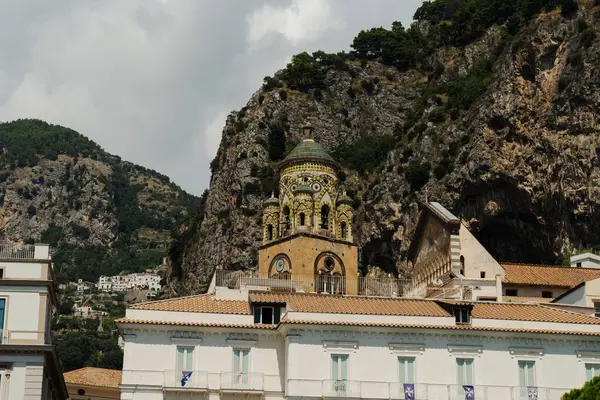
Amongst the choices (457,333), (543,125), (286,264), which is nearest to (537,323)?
(457,333)

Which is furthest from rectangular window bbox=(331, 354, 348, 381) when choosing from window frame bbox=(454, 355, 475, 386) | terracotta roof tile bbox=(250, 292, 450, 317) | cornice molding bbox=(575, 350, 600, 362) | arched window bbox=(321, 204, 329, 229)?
arched window bbox=(321, 204, 329, 229)

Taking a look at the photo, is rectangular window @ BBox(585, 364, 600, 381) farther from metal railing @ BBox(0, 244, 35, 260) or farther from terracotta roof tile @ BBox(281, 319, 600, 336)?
metal railing @ BBox(0, 244, 35, 260)

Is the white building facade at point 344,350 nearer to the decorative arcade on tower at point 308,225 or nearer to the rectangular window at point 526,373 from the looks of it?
the rectangular window at point 526,373

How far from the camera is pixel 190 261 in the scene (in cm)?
12400

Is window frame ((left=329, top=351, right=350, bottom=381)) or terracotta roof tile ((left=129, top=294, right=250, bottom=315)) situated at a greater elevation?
terracotta roof tile ((left=129, top=294, right=250, bottom=315))

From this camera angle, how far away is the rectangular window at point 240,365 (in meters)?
45.4

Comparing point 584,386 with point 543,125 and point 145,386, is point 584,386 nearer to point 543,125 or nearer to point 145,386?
point 145,386

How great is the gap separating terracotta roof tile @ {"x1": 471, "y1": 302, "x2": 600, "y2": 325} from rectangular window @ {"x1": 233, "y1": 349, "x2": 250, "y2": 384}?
11224mm

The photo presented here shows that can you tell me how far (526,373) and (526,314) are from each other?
3.43 m

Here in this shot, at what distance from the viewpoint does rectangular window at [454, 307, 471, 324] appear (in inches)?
1880

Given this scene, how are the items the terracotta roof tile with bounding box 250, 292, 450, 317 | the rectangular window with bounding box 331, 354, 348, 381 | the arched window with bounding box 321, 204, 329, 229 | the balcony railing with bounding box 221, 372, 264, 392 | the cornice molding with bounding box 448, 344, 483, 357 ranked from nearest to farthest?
1. the balcony railing with bounding box 221, 372, 264, 392
2. the rectangular window with bounding box 331, 354, 348, 381
3. the cornice molding with bounding box 448, 344, 483, 357
4. the terracotta roof tile with bounding box 250, 292, 450, 317
5. the arched window with bounding box 321, 204, 329, 229

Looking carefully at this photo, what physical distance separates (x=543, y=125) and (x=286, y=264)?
29.4 metres

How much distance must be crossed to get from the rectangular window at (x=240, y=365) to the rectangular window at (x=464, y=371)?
9.85 m

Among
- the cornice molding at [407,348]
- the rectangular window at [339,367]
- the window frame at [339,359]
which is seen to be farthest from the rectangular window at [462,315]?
the rectangular window at [339,367]
